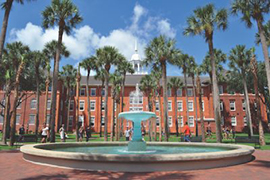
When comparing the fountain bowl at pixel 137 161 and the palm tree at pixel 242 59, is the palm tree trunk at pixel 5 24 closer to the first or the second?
the fountain bowl at pixel 137 161

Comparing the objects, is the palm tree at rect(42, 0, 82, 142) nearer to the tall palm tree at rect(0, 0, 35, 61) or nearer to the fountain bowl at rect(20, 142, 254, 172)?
the tall palm tree at rect(0, 0, 35, 61)

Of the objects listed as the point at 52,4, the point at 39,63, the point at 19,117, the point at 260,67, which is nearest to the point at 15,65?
the point at 39,63

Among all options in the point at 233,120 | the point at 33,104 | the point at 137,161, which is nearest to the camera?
the point at 137,161

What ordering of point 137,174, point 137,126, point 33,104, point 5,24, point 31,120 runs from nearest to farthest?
point 137,174 → point 137,126 → point 5,24 → point 31,120 → point 33,104

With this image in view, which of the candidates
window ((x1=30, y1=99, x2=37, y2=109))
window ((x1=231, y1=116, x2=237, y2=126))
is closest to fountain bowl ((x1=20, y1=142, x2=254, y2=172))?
window ((x1=30, y1=99, x2=37, y2=109))

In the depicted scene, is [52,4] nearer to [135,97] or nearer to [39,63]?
[39,63]

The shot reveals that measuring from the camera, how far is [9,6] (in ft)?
49.3

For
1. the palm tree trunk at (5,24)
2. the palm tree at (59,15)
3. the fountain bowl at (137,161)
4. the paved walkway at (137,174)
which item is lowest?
the paved walkway at (137,174)

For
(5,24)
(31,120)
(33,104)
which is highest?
(5,24)

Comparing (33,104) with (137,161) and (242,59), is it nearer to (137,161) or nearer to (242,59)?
(242,59)

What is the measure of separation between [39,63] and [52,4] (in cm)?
1209

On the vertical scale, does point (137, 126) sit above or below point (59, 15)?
below

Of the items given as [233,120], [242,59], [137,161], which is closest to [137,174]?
[137,161]

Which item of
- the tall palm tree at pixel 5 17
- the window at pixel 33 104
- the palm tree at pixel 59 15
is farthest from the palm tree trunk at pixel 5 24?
the window at pixel 33 104
